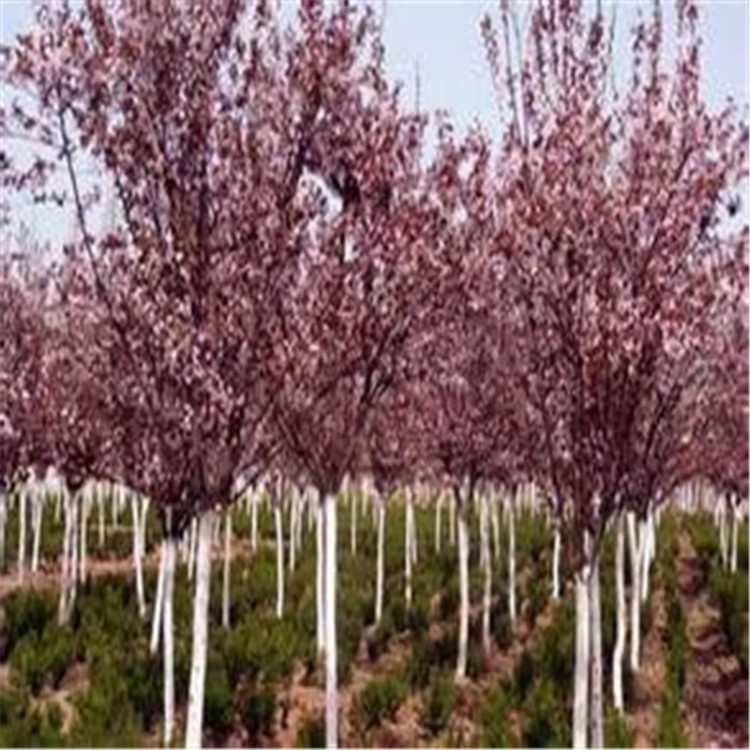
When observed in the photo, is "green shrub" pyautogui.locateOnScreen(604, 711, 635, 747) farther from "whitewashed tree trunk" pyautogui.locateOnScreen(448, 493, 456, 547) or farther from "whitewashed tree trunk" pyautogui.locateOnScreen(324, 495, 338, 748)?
"whitewashed tree trunk" pyautogui.locateOnScreen(448, 493, 456, 547)

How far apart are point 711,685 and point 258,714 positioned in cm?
533

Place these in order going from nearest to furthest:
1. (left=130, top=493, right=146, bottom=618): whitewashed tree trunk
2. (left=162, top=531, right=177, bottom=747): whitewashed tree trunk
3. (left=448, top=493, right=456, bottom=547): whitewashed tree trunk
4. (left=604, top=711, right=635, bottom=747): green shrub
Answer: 1. (left=604, top=711, right=635, bottom=747): green shrub
2. (left=162, top=531, right=177, bottom=747): whitewashed tree trunk
3. (left=130, top=493, right=146, bottom=618): whitewashed tree trunk
4. (left=448, top=493, right=456, bottom=547): whitewashed tree trunk

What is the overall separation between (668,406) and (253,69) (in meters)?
2.85

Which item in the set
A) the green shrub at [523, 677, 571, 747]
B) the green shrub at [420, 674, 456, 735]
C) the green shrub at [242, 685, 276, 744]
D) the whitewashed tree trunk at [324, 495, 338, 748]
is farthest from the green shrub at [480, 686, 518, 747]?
the green shrub at [242, 685, 276, 744]

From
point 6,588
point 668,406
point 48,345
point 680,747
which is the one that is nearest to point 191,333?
point 668,406

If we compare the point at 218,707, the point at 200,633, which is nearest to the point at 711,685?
the point at 218,707

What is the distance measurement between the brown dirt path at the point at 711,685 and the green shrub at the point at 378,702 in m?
2.50

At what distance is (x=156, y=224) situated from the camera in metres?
7.28

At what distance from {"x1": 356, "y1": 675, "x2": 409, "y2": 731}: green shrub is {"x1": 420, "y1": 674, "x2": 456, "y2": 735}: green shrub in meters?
0.25

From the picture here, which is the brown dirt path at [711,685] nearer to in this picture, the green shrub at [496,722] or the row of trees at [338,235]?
the green shrub at [496,722]

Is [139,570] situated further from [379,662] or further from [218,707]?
[218,707]

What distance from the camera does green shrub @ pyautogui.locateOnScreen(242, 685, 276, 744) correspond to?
12.6 metres

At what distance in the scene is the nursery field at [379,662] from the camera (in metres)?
11.8

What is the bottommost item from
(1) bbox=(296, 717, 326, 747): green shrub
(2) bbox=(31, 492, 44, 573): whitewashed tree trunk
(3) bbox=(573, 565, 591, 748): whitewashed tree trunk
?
(1) bbox=(296, 717, 326, 747): green shrub
